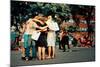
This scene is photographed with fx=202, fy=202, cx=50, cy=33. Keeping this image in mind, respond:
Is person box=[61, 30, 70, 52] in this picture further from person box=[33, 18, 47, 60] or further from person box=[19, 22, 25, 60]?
person box=[19, 22, 25, 60]

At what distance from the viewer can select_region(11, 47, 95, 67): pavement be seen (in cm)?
204

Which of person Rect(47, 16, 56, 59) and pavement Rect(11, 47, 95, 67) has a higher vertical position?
person Rect(47, 16, 56, 59)

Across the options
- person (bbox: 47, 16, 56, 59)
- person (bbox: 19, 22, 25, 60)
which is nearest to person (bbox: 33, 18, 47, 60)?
person (bbox: 47, 16, 56, 59)

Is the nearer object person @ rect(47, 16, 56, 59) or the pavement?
the pavement

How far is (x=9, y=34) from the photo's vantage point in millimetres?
2000

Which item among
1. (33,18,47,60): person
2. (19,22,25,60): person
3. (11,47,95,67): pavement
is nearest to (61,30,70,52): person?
(11,47,95,67): pavement

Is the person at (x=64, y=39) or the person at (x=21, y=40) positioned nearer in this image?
the person at (x=21, y=40)

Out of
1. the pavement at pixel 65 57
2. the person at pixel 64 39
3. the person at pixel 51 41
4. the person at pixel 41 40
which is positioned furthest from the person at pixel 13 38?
the person at pixel 64 39

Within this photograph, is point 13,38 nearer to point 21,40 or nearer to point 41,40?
point 21,40

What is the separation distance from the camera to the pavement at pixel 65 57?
6.71 ft

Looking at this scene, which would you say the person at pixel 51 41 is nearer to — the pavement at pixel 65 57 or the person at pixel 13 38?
the pavement at pixel 65 57

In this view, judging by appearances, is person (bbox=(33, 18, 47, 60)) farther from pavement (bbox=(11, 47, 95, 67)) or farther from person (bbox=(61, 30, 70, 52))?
person (bbox=(61, 30, 70, 52))

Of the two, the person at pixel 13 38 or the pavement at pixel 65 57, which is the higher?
the person at pixel 13 38
